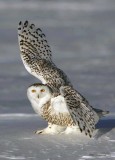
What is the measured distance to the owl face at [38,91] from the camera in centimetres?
603

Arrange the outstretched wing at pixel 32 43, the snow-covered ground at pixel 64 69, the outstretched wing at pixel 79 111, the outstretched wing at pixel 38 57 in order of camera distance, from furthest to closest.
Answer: the outstretched wing at pixel 32 43 < the outstretched wing at pixel 38 57 < the outstretched wing at pixel 79 111 < the snow-covered ground at pixel 64 69

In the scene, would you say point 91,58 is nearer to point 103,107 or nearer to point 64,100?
point 103,107

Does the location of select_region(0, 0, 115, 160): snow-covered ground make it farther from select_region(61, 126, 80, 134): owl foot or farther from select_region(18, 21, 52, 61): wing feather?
select_region(18, 21, 52, 61): wing feather

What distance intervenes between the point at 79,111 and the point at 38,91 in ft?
1.57

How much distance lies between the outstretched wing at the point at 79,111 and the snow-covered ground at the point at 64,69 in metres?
0.10

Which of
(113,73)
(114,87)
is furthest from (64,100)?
(113,73)

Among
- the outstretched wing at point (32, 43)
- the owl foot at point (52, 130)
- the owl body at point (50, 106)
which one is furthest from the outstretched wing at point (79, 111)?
the outstretched wing at point (32, 43)

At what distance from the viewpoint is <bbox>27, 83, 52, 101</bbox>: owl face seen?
237 inches

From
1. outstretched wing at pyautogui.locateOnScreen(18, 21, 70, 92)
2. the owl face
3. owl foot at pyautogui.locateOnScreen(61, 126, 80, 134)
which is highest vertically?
outstretched wing at pyautogui.locateOnScreen(18, 21, 70, 92)

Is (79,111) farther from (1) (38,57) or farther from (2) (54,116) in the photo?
(1) (38,57)

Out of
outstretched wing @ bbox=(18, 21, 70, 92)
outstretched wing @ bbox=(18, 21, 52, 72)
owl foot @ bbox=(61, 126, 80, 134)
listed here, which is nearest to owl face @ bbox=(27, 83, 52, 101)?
outstretched wing @ bbox=(18, 21, 70, 92)

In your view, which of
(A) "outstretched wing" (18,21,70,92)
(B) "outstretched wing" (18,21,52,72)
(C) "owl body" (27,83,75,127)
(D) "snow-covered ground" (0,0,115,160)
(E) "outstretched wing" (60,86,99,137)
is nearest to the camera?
(D) "snow-covered ground" (0,0,115,160)

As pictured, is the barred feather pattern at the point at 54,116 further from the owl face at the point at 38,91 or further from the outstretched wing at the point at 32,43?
the outstretched wing at the point at 32,43

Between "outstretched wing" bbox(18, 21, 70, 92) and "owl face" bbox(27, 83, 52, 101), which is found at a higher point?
"outstretched wing" bbox(18, 21, 70, 92)
